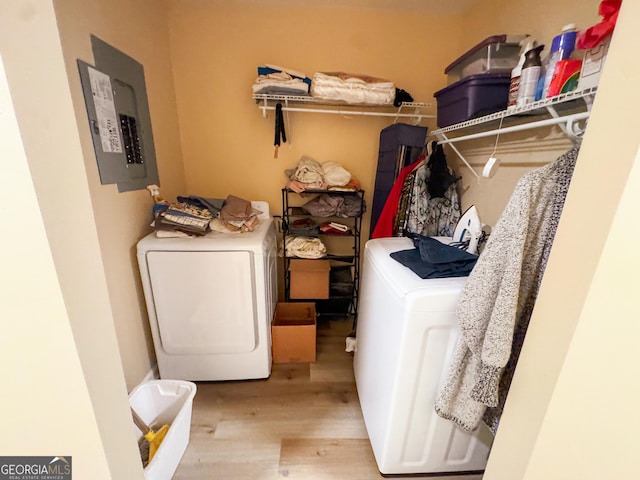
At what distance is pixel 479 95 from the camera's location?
123 cm

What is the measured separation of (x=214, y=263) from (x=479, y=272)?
4.08ft

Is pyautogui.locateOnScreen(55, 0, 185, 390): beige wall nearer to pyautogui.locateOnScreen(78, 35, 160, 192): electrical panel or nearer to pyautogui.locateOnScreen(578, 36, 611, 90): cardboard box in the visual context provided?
pyautogui.locateOnScreen(78, 35, 160, 192): electrical panel

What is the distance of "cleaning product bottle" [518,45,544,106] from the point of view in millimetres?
979

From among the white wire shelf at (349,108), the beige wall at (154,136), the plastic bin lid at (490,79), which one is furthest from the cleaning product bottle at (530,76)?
the beige wall at (154,136)

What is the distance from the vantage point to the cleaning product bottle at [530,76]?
979mm

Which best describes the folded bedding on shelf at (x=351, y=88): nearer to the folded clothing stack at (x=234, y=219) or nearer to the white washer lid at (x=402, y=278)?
the folded clothing stack at (x=234, y=219)

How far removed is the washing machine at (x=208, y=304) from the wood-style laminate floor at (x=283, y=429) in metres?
0.14

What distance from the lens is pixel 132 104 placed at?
1.46 m

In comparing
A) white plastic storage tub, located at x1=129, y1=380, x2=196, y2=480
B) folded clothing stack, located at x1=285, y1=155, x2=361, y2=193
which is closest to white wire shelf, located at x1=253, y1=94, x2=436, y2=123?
folded clothing stack, located at x1=285, y1=155, x2=361, y2=193

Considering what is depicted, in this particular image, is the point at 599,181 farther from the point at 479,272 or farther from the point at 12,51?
the point at 12,51

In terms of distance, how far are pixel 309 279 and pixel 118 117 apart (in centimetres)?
146

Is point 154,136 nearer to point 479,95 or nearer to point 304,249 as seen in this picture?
point 304,249

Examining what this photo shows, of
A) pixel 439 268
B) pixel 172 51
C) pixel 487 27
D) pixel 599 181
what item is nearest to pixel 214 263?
pixel 439 268

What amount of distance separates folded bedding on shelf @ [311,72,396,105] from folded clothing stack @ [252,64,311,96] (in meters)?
0.09
